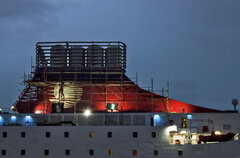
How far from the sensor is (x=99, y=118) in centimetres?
2559

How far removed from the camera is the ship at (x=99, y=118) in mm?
23922

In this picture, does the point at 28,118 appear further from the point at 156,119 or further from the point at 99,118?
the point at 156,119

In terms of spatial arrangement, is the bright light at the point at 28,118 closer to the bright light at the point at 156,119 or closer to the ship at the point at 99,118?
the ship at the point at 99,118

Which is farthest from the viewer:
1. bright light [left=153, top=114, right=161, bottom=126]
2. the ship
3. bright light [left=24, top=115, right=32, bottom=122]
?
bright light [left=24, top=115, right=32, bottom=122]

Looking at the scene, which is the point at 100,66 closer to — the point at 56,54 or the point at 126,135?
the point at 56,54

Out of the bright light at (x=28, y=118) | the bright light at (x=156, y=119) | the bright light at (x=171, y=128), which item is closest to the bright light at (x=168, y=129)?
the bright light at (x=171, y=128)

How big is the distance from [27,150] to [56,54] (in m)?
8.15

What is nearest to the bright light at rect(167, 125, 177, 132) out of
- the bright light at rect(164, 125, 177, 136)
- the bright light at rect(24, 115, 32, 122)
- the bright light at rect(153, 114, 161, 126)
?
the bright light at rect(164, 125, 177, 136)

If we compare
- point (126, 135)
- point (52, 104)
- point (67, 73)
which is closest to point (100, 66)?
point (67, 73)

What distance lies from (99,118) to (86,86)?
319cm

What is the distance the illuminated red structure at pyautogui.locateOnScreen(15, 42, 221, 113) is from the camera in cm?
2692

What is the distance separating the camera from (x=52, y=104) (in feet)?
88.6

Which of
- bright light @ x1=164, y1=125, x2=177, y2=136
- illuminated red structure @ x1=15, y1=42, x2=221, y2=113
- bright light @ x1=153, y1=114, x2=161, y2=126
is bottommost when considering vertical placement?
bright light @ x1=164, y1=125, x2=177, y2=136

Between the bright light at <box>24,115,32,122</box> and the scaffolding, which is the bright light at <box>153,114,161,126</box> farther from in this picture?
the bright light at <box>24,115,32,122</box>
